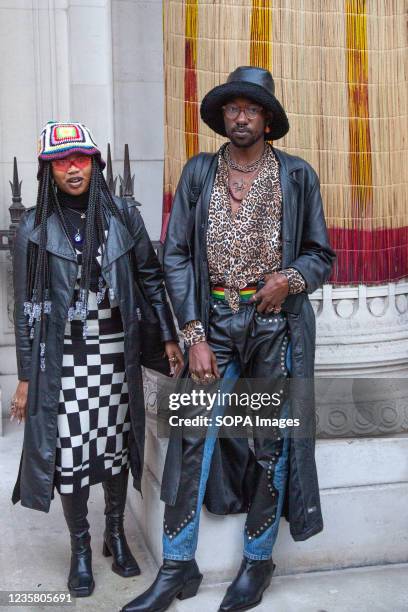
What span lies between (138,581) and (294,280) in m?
1.58

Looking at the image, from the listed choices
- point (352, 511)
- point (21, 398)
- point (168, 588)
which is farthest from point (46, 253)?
point (352, 511)

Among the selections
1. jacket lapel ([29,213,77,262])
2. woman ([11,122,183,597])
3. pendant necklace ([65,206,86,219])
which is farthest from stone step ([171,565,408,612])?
pendant necklace ([65,206,86,219])

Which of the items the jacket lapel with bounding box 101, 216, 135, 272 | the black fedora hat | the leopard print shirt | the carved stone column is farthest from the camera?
the carved stone column

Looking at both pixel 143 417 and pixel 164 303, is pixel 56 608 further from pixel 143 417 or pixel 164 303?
pixel 164 303

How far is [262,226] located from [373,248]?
3.03 ft

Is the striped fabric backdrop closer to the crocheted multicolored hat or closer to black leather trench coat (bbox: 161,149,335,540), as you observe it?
black leather trench coat (bbox: 161,149,335,540)

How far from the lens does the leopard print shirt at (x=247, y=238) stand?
12.7 feet

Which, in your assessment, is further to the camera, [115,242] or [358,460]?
[358,460]

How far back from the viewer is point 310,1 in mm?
4344

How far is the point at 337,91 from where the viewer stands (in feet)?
14.5

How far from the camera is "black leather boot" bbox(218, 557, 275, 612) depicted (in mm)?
4004

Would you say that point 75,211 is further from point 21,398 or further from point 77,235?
point 21,398

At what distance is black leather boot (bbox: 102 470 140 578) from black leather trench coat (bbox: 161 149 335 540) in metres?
0.38

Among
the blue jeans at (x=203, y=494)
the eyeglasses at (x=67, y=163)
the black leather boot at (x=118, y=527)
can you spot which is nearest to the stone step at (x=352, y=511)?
the black leather boot at (x=118, y=527)
